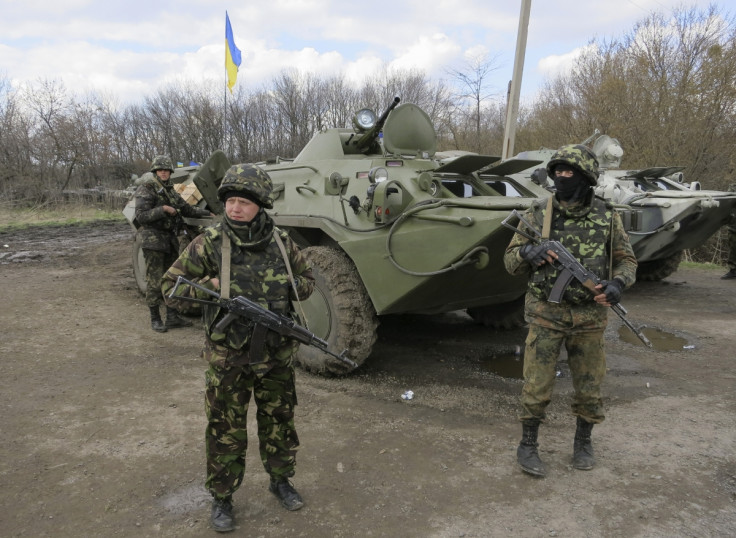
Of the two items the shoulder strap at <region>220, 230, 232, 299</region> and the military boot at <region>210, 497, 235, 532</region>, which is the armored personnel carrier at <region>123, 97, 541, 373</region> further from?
the military boot at <region>210, 497, 235, 532</region>

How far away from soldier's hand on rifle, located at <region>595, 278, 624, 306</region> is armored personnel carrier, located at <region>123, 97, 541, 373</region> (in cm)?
90

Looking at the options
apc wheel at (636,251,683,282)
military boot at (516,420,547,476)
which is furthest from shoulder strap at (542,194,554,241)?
apc wheel at (636,251,683,282)

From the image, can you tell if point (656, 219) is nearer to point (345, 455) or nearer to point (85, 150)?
point (345, 455)

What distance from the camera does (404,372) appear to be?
16.0 ft

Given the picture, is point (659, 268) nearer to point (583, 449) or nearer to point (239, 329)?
point (583, 449)

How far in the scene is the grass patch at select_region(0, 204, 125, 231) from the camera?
15.7 meters

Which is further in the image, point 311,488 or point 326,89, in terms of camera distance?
point 326,89

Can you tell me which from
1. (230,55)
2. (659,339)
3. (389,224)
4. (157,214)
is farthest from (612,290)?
(230,55)

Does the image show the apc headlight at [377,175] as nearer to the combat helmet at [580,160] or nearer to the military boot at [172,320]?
the combat helmet at [580,160]

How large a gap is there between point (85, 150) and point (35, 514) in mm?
23576

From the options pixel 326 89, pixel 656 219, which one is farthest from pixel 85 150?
pixel 656 219

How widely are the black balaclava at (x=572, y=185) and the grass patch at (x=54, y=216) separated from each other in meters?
15.0

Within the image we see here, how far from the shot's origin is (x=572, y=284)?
9.59ft

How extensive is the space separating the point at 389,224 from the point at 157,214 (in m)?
2.82
